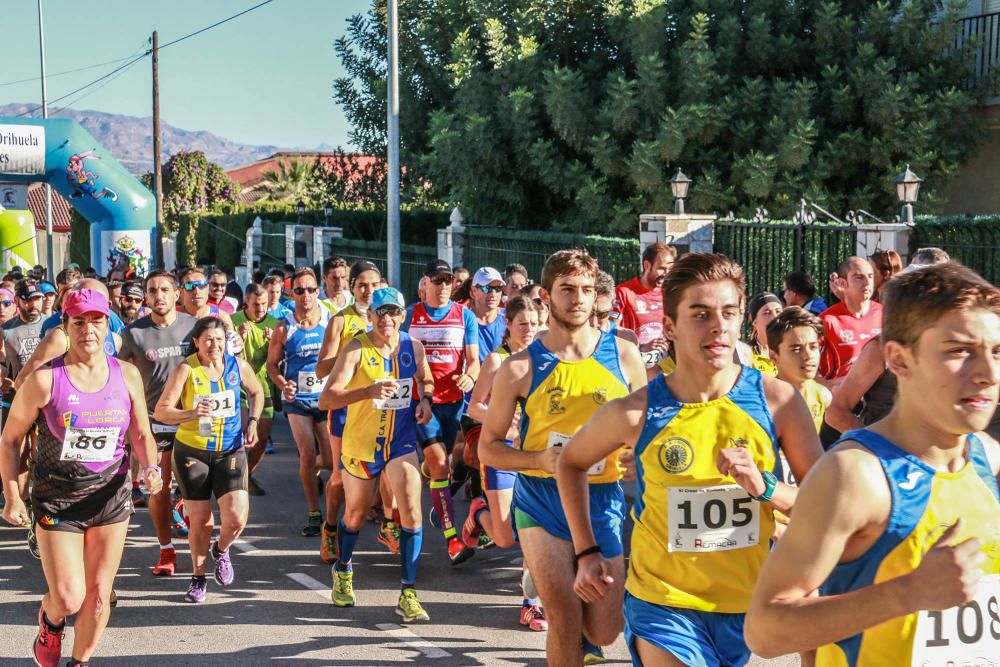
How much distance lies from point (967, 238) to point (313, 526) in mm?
8218

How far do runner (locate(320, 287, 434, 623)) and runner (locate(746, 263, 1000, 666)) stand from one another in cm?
469

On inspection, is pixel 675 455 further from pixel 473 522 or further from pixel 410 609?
pixel 473 522

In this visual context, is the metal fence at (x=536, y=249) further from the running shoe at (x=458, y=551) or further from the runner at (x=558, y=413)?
the runner at (x=558, y=413)

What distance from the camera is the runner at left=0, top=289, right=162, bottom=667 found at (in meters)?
5.65

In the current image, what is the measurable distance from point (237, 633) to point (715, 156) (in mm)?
13695

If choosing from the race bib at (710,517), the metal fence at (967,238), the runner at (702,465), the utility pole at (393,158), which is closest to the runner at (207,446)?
the runner at (702,465)

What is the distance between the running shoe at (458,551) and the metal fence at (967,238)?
6977 millimetres

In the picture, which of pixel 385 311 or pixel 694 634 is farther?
pixel 385 311

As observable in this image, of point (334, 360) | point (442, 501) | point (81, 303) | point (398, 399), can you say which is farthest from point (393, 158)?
point (81, 303)

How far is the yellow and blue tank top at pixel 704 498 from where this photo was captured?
12.2ft

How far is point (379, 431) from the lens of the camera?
7.22 metres

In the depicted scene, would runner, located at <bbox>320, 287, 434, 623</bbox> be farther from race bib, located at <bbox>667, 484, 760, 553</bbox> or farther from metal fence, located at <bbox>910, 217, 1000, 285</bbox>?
metal fence, located at <bbox>910, 217, 1000, 285</bbox>

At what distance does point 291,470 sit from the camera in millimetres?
11898

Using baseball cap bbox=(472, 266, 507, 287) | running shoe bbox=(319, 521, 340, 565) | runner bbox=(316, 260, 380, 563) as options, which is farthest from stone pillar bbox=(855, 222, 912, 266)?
running shoe bbox=(319, 521, 340, 565)
